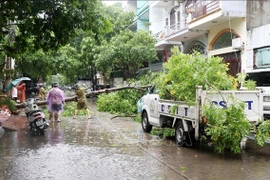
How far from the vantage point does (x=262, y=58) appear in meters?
15.5

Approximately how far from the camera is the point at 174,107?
8.09m

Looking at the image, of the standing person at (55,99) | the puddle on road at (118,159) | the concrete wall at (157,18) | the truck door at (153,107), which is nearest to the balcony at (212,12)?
the concrete wall at (157,18)

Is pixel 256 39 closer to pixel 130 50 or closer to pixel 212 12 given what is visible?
pixel 212 12

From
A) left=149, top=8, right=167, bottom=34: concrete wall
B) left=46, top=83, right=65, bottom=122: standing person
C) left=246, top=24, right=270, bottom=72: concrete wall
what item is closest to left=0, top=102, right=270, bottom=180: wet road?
left=46, top=83, right=65, bottom=122: standing person

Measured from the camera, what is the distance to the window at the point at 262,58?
49.7ft

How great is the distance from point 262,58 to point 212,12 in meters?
3.60

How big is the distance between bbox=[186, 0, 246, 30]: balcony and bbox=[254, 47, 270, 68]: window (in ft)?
7.15

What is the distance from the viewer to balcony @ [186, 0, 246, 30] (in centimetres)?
1620

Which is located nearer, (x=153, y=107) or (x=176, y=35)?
(x=153, y=107)

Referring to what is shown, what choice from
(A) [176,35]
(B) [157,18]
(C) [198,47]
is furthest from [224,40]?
(B) [157,18]

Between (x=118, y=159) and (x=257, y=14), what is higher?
(x=257, y=14)

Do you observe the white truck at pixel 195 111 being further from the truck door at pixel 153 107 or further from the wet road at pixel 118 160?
the wet road at pixel 118 160

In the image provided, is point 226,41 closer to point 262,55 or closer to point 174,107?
point 262,55

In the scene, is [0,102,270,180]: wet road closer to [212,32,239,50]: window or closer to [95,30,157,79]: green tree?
[212,32,239,50]: window
